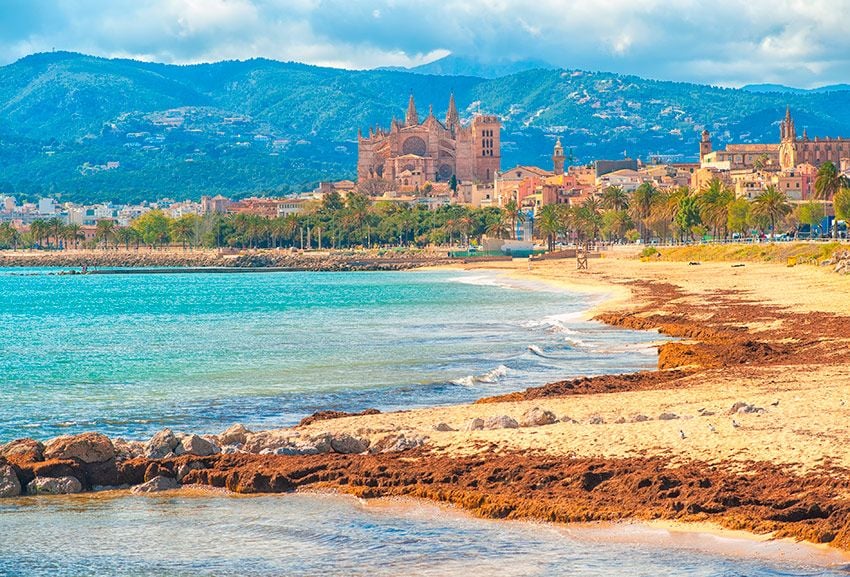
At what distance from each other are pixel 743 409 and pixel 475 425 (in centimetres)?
381

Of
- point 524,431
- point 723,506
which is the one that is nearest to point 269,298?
point 524,431

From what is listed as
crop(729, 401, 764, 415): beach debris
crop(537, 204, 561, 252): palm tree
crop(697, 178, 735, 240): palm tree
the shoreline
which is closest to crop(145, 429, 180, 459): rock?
the shoreline

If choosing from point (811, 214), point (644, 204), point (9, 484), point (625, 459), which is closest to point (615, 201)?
point (644, 204)

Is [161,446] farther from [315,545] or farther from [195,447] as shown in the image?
[315,545]

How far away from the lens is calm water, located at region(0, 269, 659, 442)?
87.8 ft

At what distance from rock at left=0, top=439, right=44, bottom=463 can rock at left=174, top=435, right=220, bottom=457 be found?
1.82 m

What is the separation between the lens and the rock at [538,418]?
→ 20.2 m

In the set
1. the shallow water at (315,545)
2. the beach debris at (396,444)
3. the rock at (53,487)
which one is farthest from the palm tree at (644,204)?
the shallow water at (315,545)

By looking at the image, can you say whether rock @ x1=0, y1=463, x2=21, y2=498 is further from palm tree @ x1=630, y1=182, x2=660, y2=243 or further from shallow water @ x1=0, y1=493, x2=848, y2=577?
palm tree @ x1=630, y1=182, x2=660, y2=243

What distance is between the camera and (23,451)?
18844mm

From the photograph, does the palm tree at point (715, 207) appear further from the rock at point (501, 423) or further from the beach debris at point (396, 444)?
the beach debris at point (396, 444)

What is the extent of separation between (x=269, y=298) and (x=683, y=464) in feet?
224

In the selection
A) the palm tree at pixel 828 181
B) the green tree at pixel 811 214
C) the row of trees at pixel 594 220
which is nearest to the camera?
the palm tree at pixel 828 181

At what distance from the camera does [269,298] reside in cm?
8356
